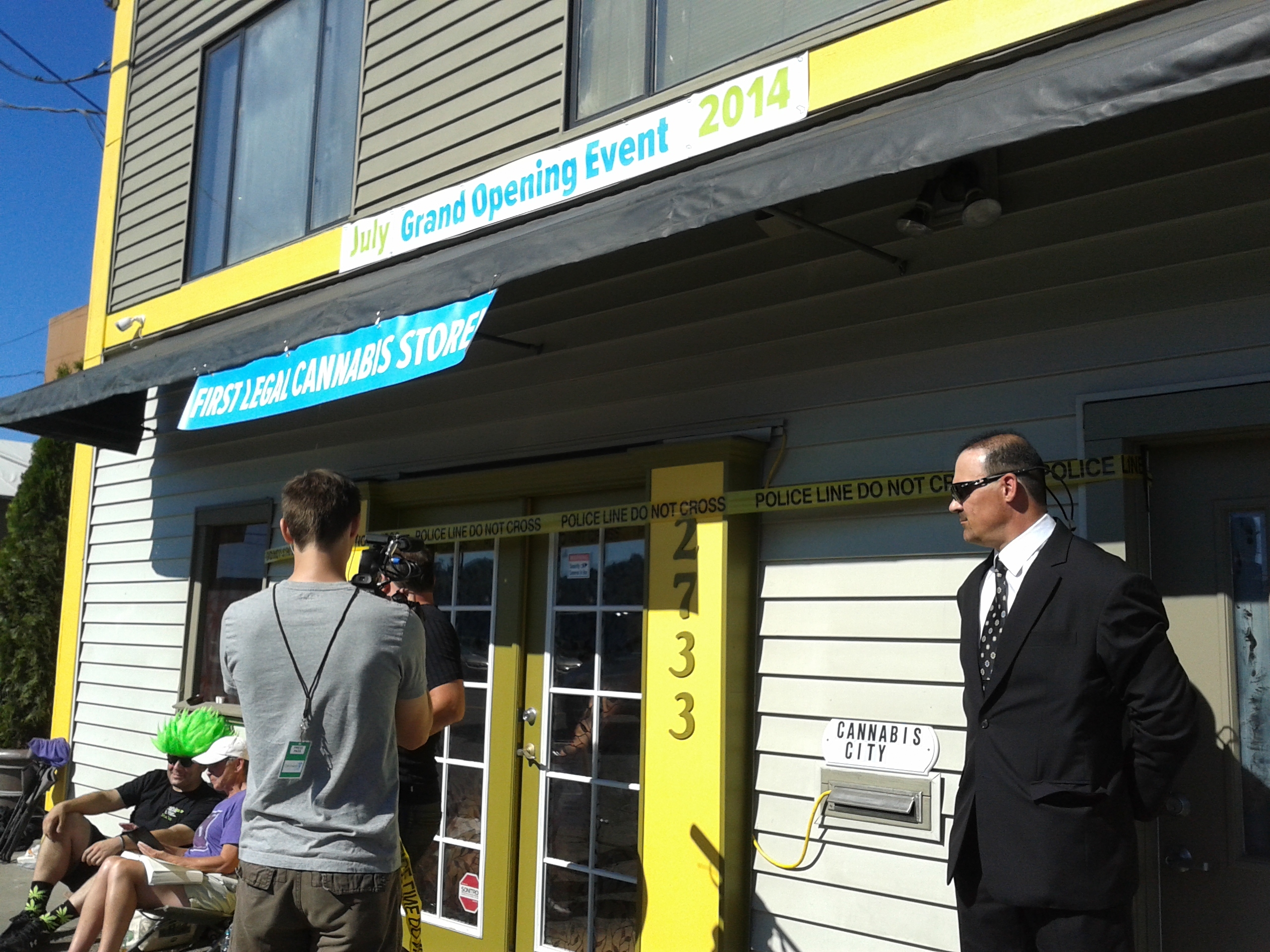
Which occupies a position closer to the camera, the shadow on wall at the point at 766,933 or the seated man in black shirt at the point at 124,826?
the shadow on wall at the point at 766,933

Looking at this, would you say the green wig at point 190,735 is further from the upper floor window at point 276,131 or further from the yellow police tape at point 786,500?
the upper floor window at point 276,131

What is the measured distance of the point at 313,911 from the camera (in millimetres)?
2600

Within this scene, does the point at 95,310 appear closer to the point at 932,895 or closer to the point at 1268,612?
the point at 932,895

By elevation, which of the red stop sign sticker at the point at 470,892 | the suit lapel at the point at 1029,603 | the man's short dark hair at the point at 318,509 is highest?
the man's short dark hair at the point at 318,509

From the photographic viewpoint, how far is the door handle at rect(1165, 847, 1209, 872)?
3.33 m

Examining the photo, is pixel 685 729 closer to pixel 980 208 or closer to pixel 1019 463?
pixel 1019 463

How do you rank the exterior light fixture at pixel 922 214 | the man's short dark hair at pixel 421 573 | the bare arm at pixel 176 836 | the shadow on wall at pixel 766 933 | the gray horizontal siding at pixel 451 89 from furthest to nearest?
the gray horizontal siding at pixel 451 89 < the bare arm at pixel 176 836 < the shadow on wall at pixel 766 933 < the man's short dark hair at pixel 421 573 < the exterior light fixture at pixel 922 214

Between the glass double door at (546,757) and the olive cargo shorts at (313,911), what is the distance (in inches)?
84.5

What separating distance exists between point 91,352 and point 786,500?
670 cm

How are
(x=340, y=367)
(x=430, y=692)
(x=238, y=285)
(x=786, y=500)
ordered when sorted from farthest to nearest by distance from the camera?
(x=238, y=285)
(x=340, y=367)
(x=786, y=500)
(x=430, y=692)

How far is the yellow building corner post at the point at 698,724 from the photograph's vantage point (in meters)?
4.29

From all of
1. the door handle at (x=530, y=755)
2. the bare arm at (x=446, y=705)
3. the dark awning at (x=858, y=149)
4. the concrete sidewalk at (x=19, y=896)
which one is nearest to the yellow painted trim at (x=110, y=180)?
the dark awning at (x=858, y=149)

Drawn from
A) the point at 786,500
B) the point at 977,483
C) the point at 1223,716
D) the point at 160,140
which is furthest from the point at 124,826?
the point at 160,140

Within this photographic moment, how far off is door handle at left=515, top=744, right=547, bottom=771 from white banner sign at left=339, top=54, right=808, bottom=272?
2.67 metres
